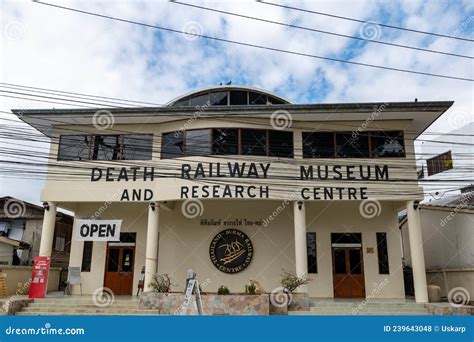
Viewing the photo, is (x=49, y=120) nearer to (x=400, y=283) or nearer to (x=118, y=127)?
(x=118, y=127)

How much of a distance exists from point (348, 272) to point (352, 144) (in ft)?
16.7

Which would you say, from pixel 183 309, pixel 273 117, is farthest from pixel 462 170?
pixel 183 309

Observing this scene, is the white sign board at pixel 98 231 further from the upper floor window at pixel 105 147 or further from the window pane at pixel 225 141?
the window pane at pixel 225 141

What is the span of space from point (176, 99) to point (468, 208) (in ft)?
43.0

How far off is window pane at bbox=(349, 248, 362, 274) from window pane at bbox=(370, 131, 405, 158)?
12.9 feet

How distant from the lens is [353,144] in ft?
51.5

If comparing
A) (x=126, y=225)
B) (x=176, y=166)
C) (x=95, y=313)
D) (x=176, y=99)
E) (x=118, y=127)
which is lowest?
(x=95, y=313)

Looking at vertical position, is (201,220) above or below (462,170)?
below

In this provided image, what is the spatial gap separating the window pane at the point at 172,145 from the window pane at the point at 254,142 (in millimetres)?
2395

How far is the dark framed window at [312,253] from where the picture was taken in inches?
634

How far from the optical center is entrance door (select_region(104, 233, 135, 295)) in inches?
641

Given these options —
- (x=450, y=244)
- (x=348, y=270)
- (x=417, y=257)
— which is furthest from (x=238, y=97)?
(x=450, y=244)

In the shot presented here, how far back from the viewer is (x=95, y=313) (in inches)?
480

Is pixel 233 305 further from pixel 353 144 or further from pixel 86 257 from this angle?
pixel 353 144
